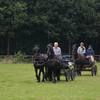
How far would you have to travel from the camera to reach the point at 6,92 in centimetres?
1008

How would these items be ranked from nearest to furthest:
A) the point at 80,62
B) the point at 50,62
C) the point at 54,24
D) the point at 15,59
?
the point at 50,62, the point at 80,62, the point at 15,59, the point at 54,24

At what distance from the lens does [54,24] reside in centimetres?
4206

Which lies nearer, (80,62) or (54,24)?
(80,62)

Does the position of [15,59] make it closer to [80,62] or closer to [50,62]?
[80,62]

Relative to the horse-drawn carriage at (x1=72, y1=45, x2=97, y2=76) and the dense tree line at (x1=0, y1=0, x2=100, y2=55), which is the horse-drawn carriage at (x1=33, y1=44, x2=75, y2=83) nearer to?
the horse-drawn carriage at (x1=72, y1=45, x2=97, y2=76)

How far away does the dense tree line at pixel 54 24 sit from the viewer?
40.7 metres

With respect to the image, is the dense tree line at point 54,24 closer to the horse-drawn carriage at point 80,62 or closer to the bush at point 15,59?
the bush at point 15,59

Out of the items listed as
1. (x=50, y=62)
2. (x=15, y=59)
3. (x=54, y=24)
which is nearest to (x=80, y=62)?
(x=50, y=62)

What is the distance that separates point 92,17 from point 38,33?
28.0 feet

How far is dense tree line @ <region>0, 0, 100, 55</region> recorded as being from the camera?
4072 centimetres

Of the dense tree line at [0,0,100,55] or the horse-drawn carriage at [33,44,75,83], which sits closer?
the horse-drawn carriage at [33,44,75,83]

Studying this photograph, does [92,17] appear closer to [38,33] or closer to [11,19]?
[38,33]

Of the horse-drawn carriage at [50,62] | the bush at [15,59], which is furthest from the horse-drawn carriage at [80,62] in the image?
the bush at [15,59]

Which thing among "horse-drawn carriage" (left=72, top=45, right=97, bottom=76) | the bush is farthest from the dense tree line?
"horse-drawn carriage" (left=72, top=45, right=97, bottom=76)
